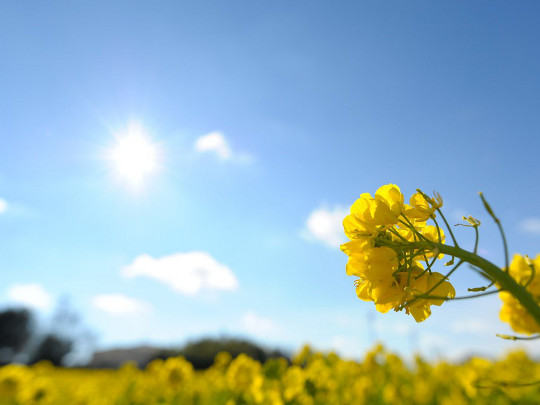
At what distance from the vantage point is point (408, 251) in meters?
1.15

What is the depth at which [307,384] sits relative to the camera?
3598 millimetres

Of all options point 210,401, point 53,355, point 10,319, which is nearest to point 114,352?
point 53,355

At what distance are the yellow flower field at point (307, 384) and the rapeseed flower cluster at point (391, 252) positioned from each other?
194cm

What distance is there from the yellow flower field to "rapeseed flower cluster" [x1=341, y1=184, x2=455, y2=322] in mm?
1941

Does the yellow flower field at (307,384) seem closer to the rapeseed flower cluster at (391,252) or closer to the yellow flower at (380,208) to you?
the rapeseed flower cluster at (391,252)

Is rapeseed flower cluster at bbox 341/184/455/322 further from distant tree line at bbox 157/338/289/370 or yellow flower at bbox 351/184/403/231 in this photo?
distant tree line at bbox 157/338/289/370

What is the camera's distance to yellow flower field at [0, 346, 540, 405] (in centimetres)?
393

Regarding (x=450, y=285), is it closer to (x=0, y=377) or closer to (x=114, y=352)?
(x=0, y=377)

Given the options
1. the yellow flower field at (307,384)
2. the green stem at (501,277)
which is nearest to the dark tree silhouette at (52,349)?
the yellow flower field at (307,384)

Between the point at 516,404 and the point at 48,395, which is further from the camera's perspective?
the point at 516,404

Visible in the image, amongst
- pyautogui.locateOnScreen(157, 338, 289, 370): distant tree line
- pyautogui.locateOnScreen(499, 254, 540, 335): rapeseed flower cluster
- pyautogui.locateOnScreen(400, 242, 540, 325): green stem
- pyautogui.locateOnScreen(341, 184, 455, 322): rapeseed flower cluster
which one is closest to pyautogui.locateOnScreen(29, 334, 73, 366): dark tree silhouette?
pyautogui.locateOnScreen(157, 338, 289, 370): distant tree line

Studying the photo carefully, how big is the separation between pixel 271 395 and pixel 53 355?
39200 mm

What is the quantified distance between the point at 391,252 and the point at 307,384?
9.47 ft

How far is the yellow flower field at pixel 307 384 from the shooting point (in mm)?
3930
